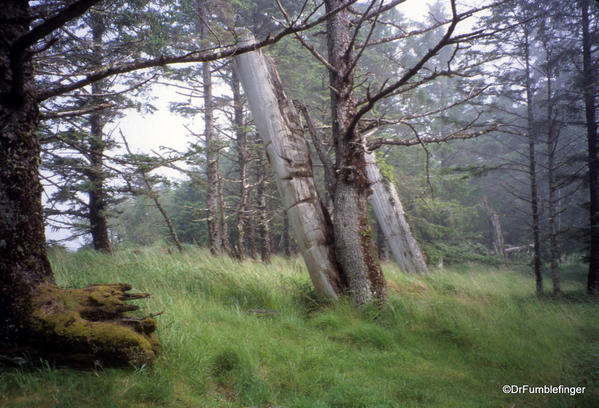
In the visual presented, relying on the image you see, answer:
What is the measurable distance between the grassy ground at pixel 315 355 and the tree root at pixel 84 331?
11cm

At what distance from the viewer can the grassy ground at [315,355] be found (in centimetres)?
211

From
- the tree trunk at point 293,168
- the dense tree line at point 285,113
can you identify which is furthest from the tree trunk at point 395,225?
the tree trunk at point 293,168

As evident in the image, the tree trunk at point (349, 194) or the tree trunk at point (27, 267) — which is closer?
the tree trunk at point (27, 267)

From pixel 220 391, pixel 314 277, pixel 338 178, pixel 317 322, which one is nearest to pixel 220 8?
pixel 338 178

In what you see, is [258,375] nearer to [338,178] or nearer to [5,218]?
[5,218]

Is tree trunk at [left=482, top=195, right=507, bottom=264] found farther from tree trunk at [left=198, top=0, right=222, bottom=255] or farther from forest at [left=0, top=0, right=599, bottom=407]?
tree trunk at [left=198, top=0, right=222, bottom=255]

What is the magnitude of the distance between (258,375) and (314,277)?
194cm

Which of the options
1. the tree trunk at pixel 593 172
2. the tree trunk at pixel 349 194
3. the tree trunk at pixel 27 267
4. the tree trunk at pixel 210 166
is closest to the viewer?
the tree trunk at pixel 27 267

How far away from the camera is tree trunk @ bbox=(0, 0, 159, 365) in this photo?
81.6 inches

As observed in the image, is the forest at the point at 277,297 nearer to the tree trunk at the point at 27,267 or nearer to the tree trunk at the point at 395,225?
the tree trunk at the point at 27,267

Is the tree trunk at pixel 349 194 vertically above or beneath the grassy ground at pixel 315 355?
above

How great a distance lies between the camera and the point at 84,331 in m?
2.21

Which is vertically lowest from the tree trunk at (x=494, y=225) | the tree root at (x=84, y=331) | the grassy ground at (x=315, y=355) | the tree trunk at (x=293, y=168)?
the tree trunk at (x=494, y=225)

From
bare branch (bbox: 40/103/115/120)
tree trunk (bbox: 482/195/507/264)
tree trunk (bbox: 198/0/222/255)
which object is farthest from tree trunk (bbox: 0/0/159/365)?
tree trunk (bbox: 482/195/507/264)
